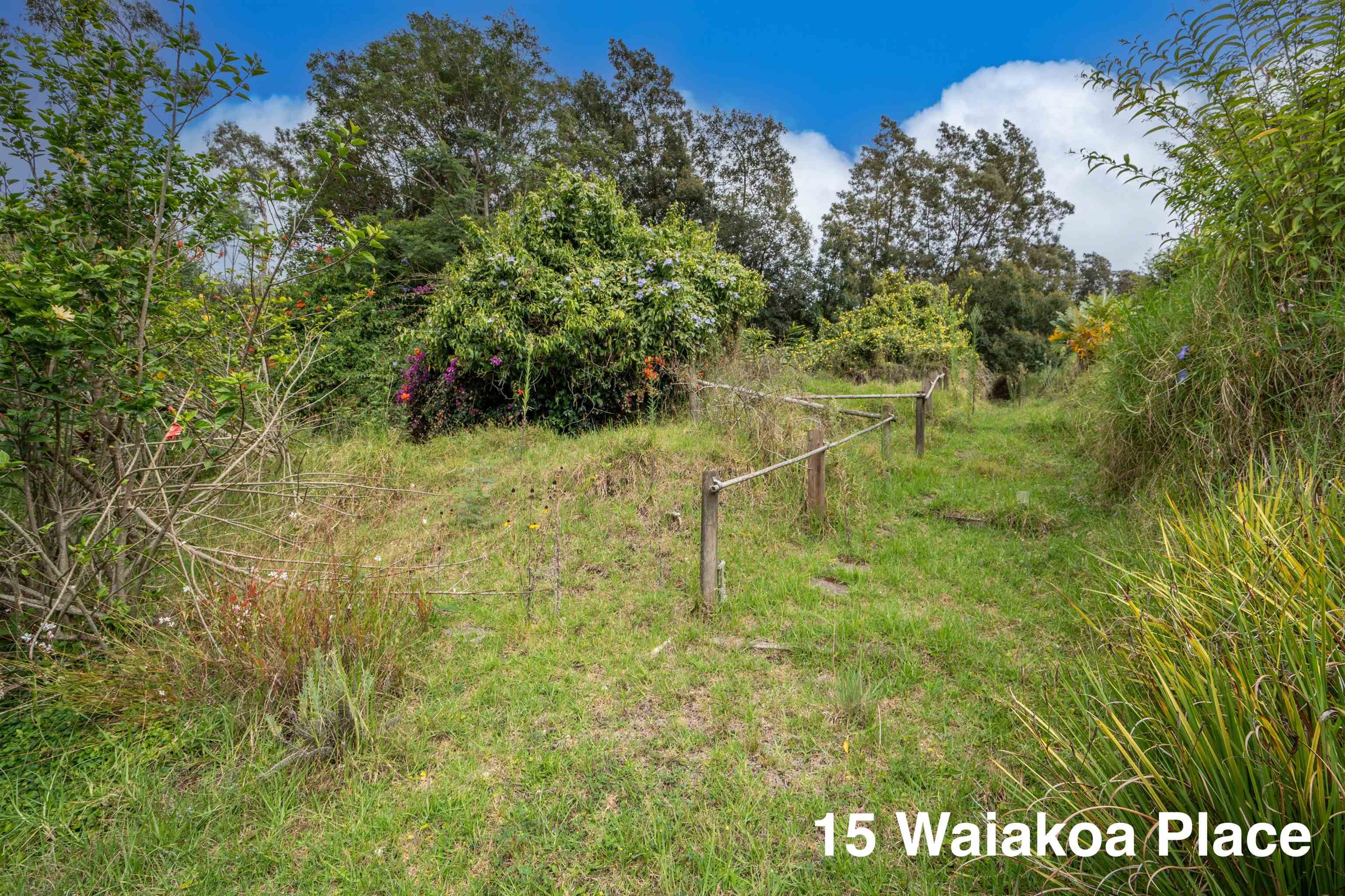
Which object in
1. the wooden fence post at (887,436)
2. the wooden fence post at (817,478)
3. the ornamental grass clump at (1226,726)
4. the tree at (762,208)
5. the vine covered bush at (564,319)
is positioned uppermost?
the tree at (762,208)

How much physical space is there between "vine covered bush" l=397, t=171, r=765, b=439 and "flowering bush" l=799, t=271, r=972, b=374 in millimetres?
5670

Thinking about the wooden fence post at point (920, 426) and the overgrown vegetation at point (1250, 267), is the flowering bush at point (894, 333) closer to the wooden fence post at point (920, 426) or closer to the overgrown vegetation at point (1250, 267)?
the wooden fence post at point (920, 426)

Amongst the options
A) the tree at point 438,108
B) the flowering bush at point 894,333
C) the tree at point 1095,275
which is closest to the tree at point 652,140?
the tree at point 438,108

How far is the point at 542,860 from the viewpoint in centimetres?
195

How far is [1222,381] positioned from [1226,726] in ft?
9.14

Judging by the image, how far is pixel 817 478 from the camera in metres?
4.90

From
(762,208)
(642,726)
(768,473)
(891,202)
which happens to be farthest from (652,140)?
(642,726)

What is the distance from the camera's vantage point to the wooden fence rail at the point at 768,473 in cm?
356

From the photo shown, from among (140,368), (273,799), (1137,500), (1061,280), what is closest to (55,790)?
(273,799)

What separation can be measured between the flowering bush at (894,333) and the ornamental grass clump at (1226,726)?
11498mm

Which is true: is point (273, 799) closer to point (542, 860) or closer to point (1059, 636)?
point (542, 860)

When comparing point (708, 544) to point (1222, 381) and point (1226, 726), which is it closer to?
point (1226, 726)

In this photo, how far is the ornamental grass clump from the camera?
1.29 metres

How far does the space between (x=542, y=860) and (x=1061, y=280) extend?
3164 cm
